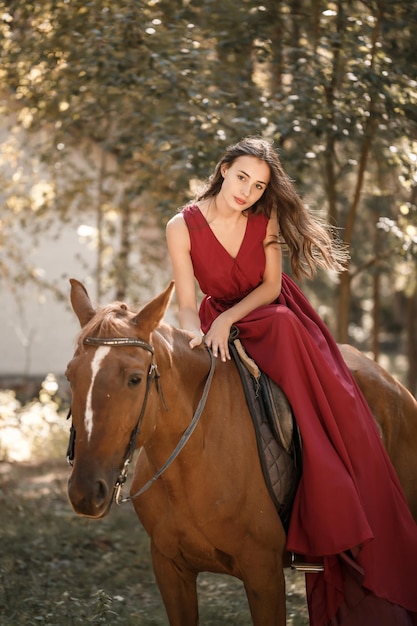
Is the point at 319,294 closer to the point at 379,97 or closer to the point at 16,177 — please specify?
the point at 16,177

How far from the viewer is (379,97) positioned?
603 centimetres

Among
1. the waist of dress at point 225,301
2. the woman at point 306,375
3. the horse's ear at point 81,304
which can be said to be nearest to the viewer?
the horse's ear at point 81,304

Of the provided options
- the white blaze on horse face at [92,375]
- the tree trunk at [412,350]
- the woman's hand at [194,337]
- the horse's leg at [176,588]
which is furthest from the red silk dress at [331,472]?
the tree trunk at [412,350]

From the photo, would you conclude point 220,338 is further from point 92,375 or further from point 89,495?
point 89,495

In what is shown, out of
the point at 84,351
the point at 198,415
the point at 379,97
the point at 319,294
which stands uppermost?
the point at 379,97

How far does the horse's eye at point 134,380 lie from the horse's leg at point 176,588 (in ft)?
3.71

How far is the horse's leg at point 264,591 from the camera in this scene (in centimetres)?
348

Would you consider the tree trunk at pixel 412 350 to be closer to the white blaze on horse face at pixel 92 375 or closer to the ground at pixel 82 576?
the ground at pixel 82 576

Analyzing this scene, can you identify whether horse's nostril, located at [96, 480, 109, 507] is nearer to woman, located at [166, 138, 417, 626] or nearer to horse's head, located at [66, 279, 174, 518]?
horse's head, located at [66, 279, 174, 518]

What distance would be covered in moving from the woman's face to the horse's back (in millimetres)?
1168

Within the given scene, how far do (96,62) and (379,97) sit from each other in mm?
2311

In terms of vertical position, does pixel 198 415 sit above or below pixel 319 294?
above

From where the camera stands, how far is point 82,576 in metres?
5.66

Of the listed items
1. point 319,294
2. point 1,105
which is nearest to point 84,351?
point 1,105
